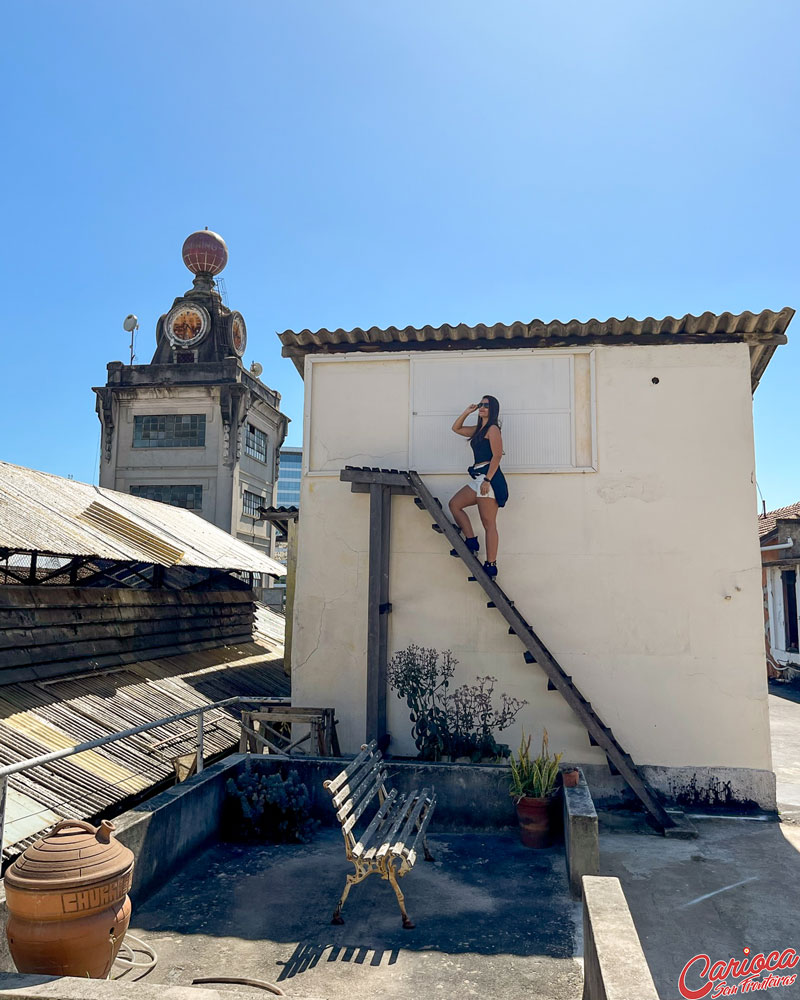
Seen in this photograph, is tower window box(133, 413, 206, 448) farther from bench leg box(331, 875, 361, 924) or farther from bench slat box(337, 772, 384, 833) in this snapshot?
bench leg box(331, 875, 361, 924)

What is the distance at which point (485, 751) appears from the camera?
812cm

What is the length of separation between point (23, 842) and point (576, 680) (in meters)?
5.93

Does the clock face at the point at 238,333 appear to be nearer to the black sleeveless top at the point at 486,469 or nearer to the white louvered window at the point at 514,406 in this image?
the white louvered window at the point at 514,406

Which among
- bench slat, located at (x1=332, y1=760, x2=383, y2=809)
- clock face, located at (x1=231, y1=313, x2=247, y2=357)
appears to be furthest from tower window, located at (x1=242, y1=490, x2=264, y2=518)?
bench slat, located at (x1=332, y1=760, x2=383, y2=809)

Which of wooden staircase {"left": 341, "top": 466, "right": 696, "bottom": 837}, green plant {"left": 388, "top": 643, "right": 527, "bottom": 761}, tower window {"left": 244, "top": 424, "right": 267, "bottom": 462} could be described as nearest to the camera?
wooden staircase {"left": 341, "top": 466, "right": 696, "bottom": 837}

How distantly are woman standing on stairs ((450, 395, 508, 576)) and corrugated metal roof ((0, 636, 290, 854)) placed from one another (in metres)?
4.71

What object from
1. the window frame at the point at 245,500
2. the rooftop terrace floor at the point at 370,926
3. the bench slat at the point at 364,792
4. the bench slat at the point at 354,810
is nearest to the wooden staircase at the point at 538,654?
the rooftop terrace floor at the point at 370,926

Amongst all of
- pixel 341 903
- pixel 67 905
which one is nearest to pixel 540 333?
pixel 341 903

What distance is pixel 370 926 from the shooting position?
5.17m

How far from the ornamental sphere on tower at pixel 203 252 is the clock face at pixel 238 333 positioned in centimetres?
251

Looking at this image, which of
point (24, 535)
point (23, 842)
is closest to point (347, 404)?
point (24, 535)

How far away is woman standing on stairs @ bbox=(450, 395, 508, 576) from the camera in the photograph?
28.7 feet

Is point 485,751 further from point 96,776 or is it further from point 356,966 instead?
point 96,776

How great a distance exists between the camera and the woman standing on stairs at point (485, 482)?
8742 millimetres
